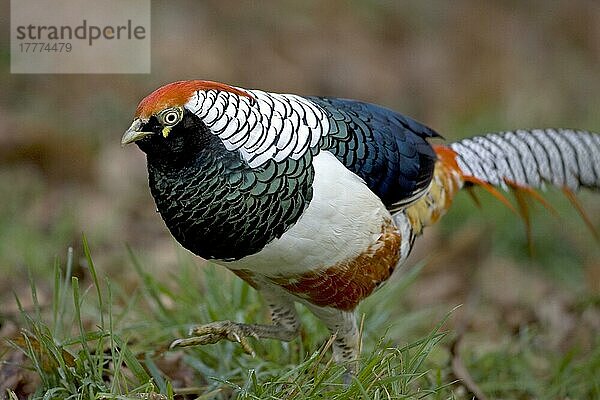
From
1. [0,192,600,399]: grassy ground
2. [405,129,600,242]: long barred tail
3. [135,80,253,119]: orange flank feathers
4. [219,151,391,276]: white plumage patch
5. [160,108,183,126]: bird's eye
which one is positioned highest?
[135,80,253,119]: orange flank feathers

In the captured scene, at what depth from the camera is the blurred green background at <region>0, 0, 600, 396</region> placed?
17.3 feet

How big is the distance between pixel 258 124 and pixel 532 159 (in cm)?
137

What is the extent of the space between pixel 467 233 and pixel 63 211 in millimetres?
2534

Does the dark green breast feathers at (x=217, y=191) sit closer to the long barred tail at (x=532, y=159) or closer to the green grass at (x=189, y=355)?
the green grass at (x=189, y=355)

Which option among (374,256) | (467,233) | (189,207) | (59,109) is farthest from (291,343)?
(59,109)

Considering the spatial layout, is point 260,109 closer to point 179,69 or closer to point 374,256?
point 374,256

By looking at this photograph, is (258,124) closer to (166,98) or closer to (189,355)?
(166,98)

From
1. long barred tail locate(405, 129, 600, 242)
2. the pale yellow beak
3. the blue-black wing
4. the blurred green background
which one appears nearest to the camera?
the pale yellow beak

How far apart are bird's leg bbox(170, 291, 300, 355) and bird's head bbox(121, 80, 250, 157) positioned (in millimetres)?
707

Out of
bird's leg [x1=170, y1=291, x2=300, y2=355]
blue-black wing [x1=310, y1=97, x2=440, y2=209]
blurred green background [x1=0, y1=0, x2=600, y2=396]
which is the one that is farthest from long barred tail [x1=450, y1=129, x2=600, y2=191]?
blurred green background [x1=0, y1=0, x2=600, y2=396]

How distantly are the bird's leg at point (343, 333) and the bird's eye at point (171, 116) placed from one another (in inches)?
33.9

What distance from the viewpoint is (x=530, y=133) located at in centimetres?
364

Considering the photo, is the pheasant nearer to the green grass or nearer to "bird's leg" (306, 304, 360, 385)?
"bird's leg" (306, 304, 360, 385)

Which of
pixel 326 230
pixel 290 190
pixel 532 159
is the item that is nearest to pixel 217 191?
pixel 290 190
